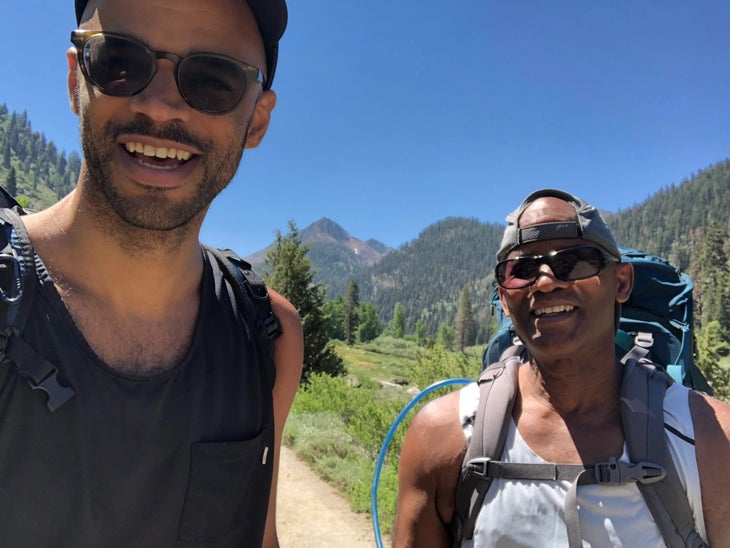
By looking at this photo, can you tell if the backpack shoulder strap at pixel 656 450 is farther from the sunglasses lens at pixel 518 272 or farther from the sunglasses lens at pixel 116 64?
the sunglasses lens at pixel 116 64

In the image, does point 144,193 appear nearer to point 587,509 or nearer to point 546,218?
point 546,218

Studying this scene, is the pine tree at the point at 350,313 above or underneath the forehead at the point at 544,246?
above


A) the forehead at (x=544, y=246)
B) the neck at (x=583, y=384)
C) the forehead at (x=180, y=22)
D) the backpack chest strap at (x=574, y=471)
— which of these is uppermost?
the forehead at (x=180, y=22)

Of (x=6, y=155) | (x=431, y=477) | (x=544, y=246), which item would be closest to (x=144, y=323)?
(x=431, y=477)

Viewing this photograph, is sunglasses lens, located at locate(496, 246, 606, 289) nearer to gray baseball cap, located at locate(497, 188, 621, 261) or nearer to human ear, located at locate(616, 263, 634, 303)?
gray baseball cap, located at locate(497, 188, 621, 261)

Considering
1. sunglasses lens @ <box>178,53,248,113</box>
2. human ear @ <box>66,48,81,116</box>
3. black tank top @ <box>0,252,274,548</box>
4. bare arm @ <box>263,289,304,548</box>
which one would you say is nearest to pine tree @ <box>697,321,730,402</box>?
bare arm @ <box>263,289,304,548</box>

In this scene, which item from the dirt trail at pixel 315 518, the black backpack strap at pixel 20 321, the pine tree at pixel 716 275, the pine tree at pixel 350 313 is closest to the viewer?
the black backpack strap at pixel 20 321

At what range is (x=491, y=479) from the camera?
185 cm

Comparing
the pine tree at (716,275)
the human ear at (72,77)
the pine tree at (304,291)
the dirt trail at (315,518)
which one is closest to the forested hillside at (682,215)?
the pine tree at (716,275)

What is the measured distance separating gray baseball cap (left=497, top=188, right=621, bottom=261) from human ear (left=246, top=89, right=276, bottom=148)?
1.19m

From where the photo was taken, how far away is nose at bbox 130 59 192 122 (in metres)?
1.48

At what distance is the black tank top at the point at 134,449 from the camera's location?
125cm

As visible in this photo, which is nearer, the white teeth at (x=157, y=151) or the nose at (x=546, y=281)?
the white teeth at (x=157, y=151)

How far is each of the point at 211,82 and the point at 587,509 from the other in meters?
2.10
